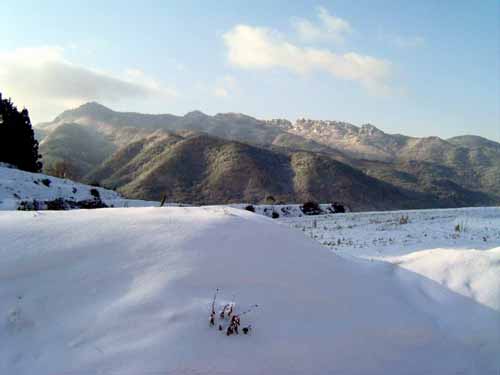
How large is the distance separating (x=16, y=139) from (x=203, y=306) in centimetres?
2971

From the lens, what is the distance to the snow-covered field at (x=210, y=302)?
2521mm

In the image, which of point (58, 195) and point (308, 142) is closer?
point (58, 195)

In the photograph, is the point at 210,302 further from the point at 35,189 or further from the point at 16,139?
the point at 16,139

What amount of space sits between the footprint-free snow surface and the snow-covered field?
0.01m

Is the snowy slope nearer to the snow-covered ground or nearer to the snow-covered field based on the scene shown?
the snow-covered ground

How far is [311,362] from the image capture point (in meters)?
2.68

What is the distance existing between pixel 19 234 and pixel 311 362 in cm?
299

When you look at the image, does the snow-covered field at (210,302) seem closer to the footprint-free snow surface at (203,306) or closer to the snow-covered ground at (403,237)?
the footprint-free snow surface at (203,306)

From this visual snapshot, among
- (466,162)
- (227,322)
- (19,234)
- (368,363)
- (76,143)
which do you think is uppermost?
(466,162)

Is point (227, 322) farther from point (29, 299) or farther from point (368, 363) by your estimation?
point (29, 299)

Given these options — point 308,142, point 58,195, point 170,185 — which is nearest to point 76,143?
point 170,185

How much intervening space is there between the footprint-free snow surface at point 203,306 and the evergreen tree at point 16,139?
2564cm

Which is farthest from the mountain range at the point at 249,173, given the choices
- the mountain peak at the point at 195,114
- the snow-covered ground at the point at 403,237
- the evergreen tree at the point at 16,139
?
the mountain peak at the point at 195,114

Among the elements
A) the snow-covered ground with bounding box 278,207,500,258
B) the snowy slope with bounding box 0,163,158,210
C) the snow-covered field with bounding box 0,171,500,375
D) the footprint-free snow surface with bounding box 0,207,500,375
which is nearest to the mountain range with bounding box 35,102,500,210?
the snowy slope with bounding box 0,163,158,210
